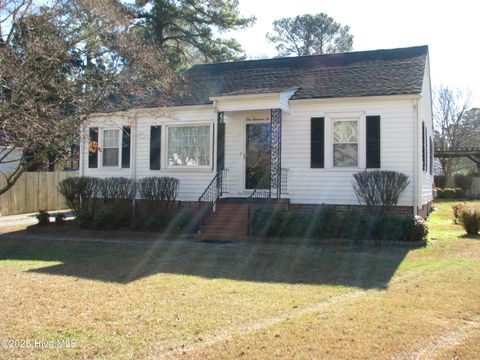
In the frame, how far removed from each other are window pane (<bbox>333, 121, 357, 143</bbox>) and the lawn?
378cm

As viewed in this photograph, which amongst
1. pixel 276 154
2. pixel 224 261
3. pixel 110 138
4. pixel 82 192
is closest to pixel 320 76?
pixel 276 154

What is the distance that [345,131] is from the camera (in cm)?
1358

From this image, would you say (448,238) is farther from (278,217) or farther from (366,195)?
(278,217)

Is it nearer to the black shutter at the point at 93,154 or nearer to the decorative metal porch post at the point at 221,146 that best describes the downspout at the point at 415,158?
the decorative metal porch post at the point at 221,146

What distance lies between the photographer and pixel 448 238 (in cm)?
1221

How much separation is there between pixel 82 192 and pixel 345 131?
8.46m

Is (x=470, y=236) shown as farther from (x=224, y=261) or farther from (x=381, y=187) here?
(x=224, y=261)

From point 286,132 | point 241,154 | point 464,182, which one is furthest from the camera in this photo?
point 464,182

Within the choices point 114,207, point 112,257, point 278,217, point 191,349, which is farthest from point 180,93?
point 191,349

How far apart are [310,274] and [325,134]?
621 centimetres

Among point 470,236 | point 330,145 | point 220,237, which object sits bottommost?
point 220,237

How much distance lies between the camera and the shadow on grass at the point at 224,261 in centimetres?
816

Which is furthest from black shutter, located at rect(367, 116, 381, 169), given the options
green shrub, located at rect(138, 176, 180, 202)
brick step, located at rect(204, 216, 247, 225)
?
green shrub, located at rect(138, 176, 180, 202)

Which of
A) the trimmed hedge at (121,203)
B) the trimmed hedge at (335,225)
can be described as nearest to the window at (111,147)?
the trimmed hedge at (121,203)
